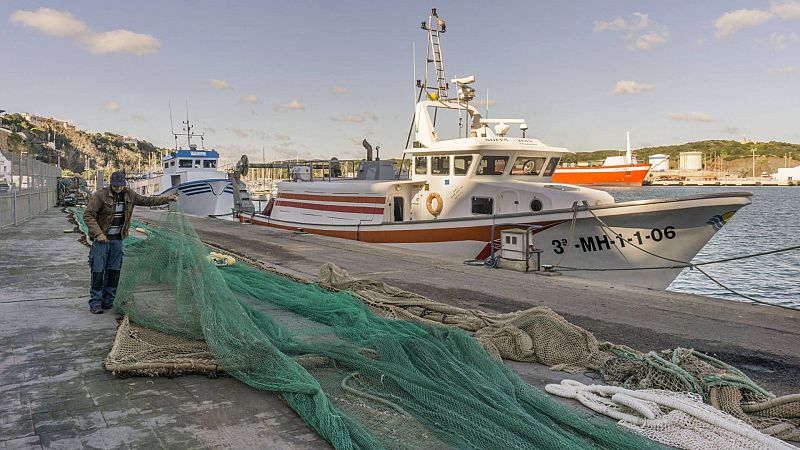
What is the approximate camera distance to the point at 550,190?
12.1 meters

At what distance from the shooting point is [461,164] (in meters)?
13.7

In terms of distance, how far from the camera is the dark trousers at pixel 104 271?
607 centimetres

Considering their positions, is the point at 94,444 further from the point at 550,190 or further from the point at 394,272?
the point at 550,190

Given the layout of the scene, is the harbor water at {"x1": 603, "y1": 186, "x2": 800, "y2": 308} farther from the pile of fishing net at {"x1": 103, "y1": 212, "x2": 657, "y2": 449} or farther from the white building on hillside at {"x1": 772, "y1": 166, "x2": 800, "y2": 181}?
the white building on hillside at {"x1": 772, "y1": 166, "x2": 800, "y2": 181}

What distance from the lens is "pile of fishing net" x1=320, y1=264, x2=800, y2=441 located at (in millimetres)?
3533

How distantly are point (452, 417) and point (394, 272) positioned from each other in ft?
22.6

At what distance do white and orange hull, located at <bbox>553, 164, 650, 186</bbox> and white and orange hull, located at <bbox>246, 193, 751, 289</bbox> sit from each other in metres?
89.6

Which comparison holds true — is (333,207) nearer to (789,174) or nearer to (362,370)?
(362,370)

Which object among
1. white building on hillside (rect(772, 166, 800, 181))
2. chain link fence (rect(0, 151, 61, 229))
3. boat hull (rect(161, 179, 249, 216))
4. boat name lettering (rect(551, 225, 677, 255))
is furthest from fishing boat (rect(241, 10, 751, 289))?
white building on hillside (rect(772, 166, 800, 181))

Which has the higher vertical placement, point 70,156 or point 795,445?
point 70,156

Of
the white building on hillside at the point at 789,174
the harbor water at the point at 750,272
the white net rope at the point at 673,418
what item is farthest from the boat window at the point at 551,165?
the white building on hillside at the point at 789,174

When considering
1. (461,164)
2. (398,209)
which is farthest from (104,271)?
(398,209)

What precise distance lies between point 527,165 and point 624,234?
343 cm

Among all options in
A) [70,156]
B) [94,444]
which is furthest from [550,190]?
[70,156]
